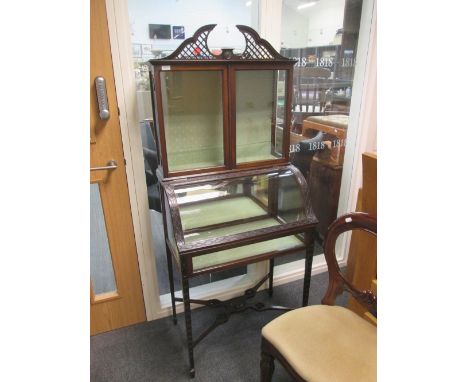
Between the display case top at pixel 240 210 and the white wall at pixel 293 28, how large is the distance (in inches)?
28.5

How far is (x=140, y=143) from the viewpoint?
1.55 metres

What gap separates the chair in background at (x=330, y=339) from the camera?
1006 mm

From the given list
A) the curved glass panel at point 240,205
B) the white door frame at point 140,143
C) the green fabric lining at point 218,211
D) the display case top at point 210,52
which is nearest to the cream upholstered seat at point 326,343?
the curved glass panel at point 240,205

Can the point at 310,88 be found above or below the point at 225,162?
above

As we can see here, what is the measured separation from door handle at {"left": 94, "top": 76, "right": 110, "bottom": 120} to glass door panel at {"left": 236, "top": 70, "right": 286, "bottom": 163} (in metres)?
0.62

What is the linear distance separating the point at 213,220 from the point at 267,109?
0.66m

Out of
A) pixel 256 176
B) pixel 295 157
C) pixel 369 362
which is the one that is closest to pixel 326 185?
pixel 295 157

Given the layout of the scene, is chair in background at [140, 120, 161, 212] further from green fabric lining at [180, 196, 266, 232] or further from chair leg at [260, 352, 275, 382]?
chair leg at [260, 352, 275, 382]

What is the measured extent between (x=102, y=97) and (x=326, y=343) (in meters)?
1.34

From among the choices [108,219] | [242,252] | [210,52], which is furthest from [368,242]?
[108,219]

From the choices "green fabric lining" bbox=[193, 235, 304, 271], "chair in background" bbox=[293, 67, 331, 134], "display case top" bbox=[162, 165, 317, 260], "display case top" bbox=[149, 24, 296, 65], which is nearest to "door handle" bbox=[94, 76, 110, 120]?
"display case top" bbox=[149, 24, 296, 65]

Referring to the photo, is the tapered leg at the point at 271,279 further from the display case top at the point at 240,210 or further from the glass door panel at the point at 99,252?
the glass door panel at the point at 99,252

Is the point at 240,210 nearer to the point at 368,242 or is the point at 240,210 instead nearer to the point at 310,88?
the point at 368,242
